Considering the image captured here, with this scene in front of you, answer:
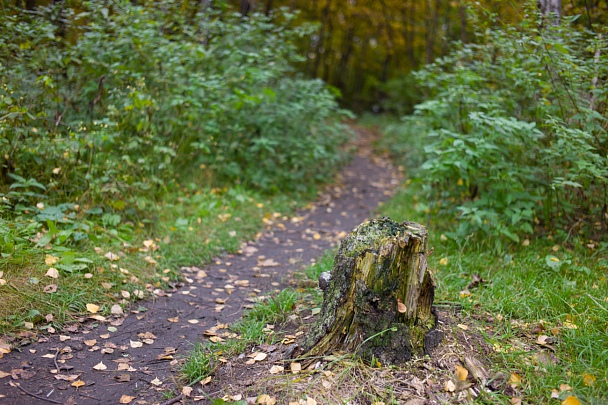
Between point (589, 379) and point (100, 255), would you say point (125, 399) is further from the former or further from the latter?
point (589, 379)

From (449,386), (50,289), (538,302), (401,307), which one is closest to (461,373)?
(449,386)

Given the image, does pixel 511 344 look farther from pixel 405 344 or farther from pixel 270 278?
pixel 270 278

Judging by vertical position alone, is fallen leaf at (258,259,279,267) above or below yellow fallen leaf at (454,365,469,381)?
below

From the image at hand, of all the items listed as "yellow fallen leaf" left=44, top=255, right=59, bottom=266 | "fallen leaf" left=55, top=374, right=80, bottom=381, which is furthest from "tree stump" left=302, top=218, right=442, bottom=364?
"yellow fallen leaf" left=44, top=255, right=59, bottom=266

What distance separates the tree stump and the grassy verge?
2.09 m

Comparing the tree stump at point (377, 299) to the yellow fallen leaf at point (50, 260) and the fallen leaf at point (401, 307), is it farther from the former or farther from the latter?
the yellow fallen leaf at point (50, 260)

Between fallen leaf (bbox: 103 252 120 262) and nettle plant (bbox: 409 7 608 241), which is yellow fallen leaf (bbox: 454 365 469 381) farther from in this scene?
fallen leaf (bbox: 103 252 120 262)

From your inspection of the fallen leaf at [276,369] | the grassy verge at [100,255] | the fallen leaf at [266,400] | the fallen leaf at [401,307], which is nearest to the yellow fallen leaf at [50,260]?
the grassy verge at [100,255]

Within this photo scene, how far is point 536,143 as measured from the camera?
17.0ft

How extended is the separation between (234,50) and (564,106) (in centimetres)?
492

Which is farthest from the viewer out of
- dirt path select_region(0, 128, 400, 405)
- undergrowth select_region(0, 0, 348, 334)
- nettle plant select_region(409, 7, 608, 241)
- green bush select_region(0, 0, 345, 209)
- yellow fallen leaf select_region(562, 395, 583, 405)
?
green bush select_region(0, 0, 345, 209)

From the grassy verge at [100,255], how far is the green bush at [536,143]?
9.27 feet

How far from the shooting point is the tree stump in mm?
2871

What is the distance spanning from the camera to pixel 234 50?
7.38m
